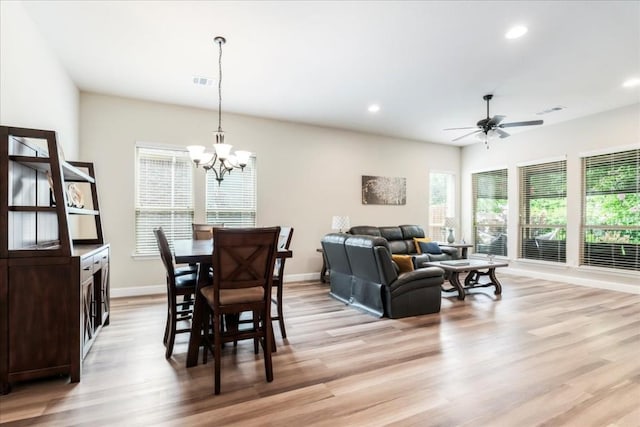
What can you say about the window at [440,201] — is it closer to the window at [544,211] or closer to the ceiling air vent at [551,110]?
the window at [544,211]

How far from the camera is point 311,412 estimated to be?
1.99m

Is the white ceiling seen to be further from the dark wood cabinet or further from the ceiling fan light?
the dark wood cabinet

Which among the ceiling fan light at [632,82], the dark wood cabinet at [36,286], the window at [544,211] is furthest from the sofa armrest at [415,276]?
the window at [544,211]

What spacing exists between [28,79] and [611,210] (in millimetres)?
8031

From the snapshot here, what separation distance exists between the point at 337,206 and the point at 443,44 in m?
3.71

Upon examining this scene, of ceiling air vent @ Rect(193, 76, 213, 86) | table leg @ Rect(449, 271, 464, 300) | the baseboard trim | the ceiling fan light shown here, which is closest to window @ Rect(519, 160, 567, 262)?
the baseboard trim

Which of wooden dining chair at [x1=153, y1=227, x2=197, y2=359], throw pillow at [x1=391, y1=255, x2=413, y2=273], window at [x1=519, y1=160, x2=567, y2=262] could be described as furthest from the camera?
window at [x1=519, y1=160, x2=567, y2=262]

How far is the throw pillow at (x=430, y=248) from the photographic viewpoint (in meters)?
6.60

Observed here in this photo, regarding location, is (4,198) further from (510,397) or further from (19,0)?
(510,397)

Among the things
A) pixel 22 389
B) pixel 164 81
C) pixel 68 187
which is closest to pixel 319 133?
pixel 164 81

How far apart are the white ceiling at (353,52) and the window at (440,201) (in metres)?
2.79

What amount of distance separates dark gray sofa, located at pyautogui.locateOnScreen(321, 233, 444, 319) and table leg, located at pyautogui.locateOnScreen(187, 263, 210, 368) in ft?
6.27

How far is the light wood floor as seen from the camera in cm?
196

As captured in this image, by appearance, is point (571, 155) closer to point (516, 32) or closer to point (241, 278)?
point (516, 32)
